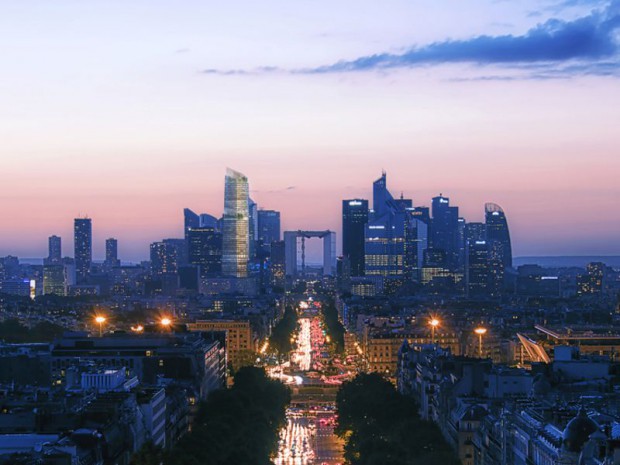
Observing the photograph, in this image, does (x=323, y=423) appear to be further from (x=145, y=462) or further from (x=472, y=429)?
(x=145, y=462)

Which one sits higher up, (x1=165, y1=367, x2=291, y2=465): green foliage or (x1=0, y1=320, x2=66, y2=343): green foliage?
(x1=0, y1=320, x2=66, y2=343): green foliage

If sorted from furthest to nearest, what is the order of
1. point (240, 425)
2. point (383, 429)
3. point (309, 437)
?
point (309, 437)
point (383, 429)
point (240, 425)

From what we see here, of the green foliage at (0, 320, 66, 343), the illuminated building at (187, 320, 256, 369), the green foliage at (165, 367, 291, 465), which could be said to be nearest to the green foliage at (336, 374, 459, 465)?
the green foliage at (165, 367, 291, 465)

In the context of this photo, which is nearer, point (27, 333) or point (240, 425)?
point (240, 425)

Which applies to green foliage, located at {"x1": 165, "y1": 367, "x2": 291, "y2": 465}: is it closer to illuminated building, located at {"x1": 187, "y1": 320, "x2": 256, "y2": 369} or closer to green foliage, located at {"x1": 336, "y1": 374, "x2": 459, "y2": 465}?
green foliage, located at {"x1": 336, "y1": 374, "x2": 459, "y2": 465}

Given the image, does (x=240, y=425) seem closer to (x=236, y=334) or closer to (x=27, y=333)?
(x=27, y=333)

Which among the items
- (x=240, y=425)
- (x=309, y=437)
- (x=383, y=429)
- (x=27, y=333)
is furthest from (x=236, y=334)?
(x=240, y=425)

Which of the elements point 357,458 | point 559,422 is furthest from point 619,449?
point 357,458
